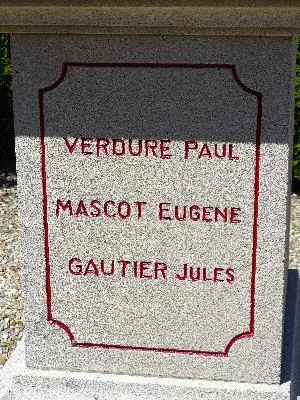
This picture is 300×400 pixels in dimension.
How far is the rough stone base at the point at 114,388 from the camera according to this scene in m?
3.71

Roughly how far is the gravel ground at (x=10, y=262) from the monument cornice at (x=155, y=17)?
97.4 inches

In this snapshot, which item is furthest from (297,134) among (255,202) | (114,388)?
(114,388)

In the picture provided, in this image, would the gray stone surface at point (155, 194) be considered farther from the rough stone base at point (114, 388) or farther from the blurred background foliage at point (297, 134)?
the blurred background foliage at point (297, 134)

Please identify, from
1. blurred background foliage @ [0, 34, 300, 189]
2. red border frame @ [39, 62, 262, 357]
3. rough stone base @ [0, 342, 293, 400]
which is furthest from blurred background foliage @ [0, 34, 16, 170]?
rough stone base @ [0, 342, 293, 400]

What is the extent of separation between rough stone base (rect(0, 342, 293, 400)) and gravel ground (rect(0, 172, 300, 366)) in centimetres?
92

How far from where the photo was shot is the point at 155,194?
11.8ft

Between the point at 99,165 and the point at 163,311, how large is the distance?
858 millimetres

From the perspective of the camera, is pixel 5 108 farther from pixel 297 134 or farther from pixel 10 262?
pixel 297 134

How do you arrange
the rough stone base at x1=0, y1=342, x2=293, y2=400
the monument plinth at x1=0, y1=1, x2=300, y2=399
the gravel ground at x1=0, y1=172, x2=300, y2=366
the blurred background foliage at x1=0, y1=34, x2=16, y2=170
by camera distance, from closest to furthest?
the monument plinth at x1=0, y1=1, x2=300, y2=399
the rough stone base at x1=0, y1=342, x2=293, y2=400
the gravel ground at x1=0, y1=172, x2=300, y2=366
the blurred background foliage at x1=0, y1=34, x2=16, y2=170

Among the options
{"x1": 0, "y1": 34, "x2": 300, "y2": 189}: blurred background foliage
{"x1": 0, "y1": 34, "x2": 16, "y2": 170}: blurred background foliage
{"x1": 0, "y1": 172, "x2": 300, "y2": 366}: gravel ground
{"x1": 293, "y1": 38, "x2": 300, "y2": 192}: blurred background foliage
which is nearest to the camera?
{"x1": 0, "y1": 172, "x2": 300, "y2": 366}: gravel ground

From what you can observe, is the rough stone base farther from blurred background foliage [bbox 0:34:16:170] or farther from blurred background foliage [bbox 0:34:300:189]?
blurred background foliage [bbox 0:34:16:170]

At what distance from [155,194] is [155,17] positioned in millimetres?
896

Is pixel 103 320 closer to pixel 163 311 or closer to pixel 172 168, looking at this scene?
pixel 163 311

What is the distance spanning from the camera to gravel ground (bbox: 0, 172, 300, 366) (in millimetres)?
5117
